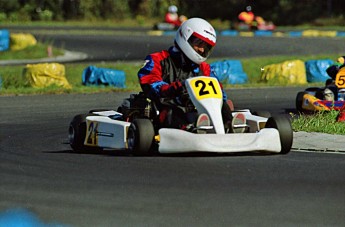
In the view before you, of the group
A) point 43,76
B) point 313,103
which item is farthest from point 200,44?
point 43,76

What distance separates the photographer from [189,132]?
956 centimetres

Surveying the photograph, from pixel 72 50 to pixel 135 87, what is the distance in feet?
49.2

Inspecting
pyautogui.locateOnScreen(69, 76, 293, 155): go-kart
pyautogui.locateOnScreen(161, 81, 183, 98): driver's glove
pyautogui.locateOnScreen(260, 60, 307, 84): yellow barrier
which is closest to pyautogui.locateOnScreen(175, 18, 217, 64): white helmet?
pyautogui.locateOnScreen(161, 81, 183, 98): driver's glove

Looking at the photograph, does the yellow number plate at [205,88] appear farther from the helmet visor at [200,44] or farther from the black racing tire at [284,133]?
the helmet visor at [200,44]

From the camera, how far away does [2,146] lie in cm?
1115

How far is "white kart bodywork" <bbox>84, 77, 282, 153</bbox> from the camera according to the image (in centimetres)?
943

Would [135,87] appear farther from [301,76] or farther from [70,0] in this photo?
[70,0]

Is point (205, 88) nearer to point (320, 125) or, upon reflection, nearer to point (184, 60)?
point (184, 60)

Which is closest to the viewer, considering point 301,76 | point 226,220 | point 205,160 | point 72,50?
point 226,220

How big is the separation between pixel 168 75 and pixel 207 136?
1.47m

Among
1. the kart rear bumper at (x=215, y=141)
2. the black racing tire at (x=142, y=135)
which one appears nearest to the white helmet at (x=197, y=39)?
the black racing tire at (x=142, y=135)

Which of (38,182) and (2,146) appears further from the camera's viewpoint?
(2,146)

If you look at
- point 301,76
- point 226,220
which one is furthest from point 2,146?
point 301,76

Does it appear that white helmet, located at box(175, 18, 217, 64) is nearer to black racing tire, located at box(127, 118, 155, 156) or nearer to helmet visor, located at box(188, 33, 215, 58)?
helmet visor, located at box(188, 33, 215, 58)
